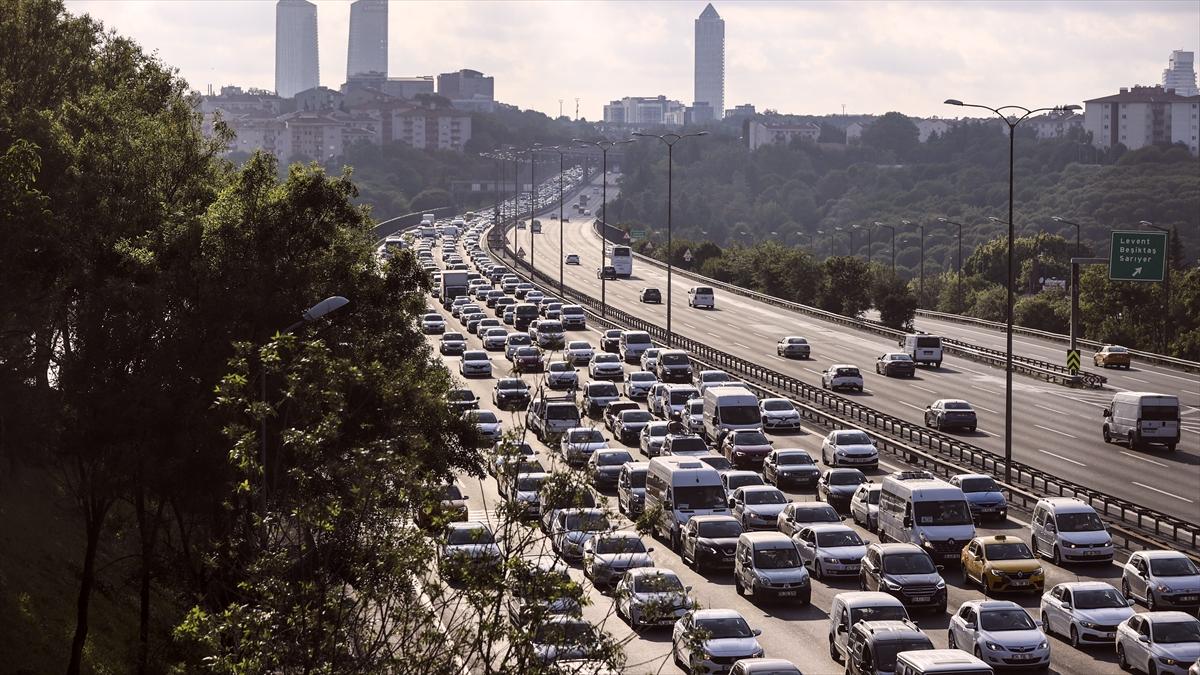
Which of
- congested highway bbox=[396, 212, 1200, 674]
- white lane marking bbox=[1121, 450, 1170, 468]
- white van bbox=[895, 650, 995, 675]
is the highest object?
white van bbox=[895, 650, 995, 675]

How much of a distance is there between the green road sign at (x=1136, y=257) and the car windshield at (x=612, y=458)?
37731 mm

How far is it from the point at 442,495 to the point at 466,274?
102 m

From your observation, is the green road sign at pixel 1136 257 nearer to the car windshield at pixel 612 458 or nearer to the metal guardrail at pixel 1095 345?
the metal guardrail at pixel 1095 345

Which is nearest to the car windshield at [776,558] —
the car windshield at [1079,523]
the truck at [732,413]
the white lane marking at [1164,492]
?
the car windshield at [1079,523]

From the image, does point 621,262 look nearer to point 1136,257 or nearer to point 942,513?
point 1136,257

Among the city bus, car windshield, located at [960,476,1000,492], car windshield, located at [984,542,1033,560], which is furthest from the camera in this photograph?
the city bus

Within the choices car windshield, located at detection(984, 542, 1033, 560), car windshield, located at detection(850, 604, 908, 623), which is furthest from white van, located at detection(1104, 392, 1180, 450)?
car windshield, located at detection(850, 604, 908, 623)

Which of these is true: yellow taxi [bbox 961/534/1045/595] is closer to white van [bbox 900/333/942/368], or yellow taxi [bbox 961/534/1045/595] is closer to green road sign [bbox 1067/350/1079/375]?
green road sign [bbox 1067/350/1079/375]

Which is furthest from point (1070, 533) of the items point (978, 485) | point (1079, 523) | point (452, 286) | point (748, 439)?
point (452, 286)

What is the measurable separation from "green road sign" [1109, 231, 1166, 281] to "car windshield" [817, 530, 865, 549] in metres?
44.5

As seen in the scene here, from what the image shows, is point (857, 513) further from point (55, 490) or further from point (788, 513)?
point (55, 490)

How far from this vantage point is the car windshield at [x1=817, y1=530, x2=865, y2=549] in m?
37.4

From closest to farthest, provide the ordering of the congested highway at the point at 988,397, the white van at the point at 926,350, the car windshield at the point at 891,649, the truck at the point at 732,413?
the car windshield at the point at 891,649 → the congested highway at the point at 988,397 → the truck at the point at 732,413 → the white van at the point at 926,350

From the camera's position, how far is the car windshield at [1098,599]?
30.8 metres
